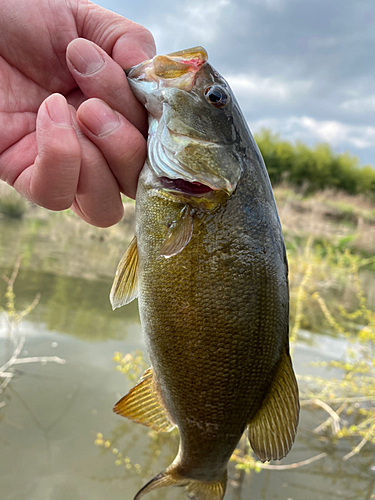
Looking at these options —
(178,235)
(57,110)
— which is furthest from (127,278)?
(57,110)

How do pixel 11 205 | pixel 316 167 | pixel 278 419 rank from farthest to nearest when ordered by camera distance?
pixel 316 167, pixel 11 205, pixel 278 419

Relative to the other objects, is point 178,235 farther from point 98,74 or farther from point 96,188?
point 98,74

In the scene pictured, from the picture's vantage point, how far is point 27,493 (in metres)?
3.38

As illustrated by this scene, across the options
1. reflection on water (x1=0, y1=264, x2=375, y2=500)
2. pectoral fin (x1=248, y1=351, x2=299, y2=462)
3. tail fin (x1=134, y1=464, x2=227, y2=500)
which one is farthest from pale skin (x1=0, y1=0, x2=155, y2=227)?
reflection on water (x1=0, y1=264, x2=375, y2=500)

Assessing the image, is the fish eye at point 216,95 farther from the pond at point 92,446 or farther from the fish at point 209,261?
the pond at point 92,446

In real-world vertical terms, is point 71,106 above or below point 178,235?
above

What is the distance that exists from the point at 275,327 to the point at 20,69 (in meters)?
1.49

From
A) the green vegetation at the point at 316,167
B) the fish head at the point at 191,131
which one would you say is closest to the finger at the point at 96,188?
the fish head at the point at 191,131

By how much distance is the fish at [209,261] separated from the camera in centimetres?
122

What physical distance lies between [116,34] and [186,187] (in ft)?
2.33

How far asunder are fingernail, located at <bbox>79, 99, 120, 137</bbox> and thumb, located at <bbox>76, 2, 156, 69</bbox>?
0.27 meters

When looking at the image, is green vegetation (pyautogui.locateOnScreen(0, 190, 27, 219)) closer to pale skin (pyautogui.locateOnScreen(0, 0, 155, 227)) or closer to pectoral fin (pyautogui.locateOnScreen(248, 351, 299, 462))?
pale skin (pyautogui.locateOnScreen(0, 0, 155, 227))

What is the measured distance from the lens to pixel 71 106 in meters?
1.41

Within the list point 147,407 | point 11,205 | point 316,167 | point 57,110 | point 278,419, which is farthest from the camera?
point 316,167
